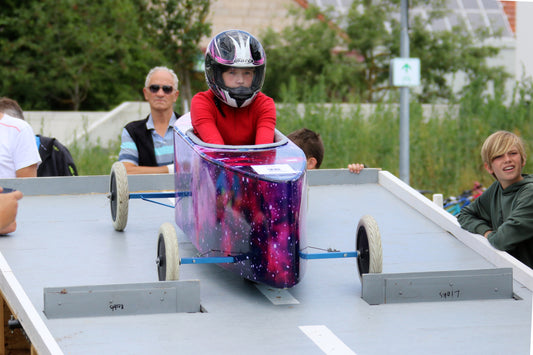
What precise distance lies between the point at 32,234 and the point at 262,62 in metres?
2.22

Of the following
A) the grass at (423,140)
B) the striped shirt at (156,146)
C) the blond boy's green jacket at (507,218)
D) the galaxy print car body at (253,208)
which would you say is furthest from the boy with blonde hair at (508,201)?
the grass at (423,140)

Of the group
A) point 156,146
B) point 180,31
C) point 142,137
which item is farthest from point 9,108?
point 180,31

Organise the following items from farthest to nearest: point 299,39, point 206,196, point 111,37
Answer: point 299,39, point 111,37, point 206,196

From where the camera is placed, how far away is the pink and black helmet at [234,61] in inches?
226

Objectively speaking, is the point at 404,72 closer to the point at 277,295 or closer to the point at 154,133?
the point at 154,133

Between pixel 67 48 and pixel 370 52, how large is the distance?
9430 millimetres

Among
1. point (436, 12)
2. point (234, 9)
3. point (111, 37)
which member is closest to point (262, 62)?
point (111, 37)

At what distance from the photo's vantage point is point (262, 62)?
584 centimetres

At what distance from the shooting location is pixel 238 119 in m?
6.05

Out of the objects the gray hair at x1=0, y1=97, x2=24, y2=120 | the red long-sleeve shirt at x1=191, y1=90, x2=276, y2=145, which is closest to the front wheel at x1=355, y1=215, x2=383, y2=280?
the red long-sleeve shirt at x1=191, y1=90, x2=276, y2=145

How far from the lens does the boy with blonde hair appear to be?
5.66 metres

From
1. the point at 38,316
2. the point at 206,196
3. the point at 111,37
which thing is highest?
the point at 111,37

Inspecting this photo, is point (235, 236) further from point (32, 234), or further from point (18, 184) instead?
point (18, 184)

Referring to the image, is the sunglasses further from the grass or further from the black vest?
the grass
